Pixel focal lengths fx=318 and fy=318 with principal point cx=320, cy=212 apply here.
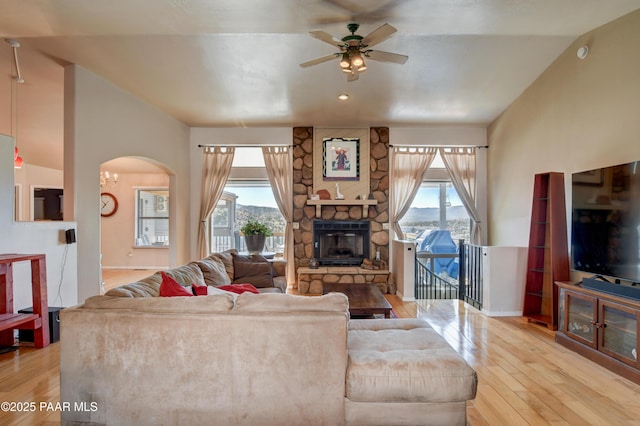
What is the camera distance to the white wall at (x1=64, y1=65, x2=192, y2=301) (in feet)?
12.3

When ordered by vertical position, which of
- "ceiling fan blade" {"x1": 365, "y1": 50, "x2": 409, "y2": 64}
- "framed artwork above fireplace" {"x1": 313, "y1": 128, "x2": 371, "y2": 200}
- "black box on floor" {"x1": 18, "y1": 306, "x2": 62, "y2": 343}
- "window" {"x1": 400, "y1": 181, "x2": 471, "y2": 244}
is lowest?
"black box on floor" {"x1": 18, "y1": 306, "x2": 62, "y2": 343}

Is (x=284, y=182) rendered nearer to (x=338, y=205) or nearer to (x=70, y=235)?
(x=338, y=205)

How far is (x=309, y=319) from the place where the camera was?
1804mm

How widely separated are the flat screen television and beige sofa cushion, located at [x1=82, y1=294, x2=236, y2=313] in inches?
137

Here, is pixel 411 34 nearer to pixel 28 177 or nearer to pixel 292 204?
pixel 292 204

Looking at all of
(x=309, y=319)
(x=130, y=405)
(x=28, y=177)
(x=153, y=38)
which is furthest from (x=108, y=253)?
(x=309, y=319)

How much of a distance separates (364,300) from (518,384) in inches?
58.7

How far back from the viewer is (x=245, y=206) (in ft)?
20.9

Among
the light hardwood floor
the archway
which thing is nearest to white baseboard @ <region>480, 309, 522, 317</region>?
the light hardwood floor

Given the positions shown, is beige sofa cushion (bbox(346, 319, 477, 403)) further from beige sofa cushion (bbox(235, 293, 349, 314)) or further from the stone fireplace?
the stone fireplace

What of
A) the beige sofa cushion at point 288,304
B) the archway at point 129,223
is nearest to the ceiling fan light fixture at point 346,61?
the beige sofa cushion at point 288,304

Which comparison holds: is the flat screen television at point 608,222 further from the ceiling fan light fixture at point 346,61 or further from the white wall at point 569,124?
the ceiling fan light fixture at point 346,61

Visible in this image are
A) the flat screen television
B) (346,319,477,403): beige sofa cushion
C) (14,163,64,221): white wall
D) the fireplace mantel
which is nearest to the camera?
(346,319,477,403): beige sofa cushion

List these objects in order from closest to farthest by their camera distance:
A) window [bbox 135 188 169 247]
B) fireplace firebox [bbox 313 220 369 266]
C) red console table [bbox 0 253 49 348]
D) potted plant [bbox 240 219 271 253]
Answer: red console table [bbox 0 253 49 348] → potted plant [bbox 240 219 271 253] → fireplace firebox [bbox 313 220 369 266] → window [bbox 135 188 169 247]
